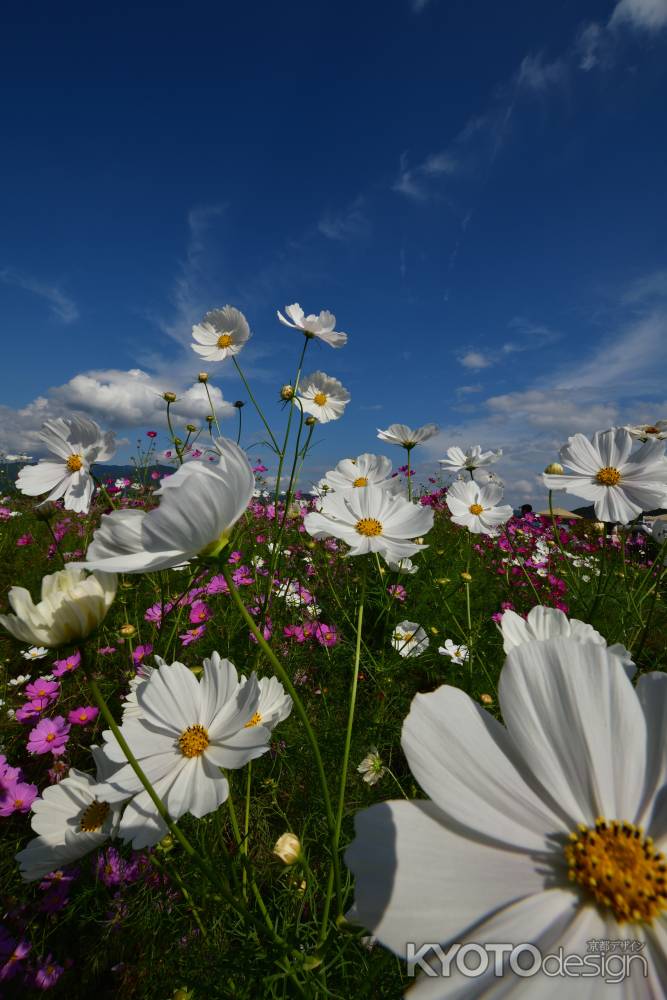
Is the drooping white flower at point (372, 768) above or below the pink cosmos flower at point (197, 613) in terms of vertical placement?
below

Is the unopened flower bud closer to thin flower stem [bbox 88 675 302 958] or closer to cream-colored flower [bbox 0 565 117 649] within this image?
thin flower stem [bbox 88 675 302 958]

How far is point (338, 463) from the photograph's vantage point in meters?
1.73

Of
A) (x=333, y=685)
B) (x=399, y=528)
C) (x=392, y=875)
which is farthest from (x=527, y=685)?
(x=333, y=685)

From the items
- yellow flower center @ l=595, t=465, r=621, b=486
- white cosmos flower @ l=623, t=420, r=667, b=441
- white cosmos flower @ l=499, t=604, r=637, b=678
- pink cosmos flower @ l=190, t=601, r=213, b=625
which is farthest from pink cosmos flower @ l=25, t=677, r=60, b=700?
white cosmos flower @ l=623, t=420, r=667, b=441

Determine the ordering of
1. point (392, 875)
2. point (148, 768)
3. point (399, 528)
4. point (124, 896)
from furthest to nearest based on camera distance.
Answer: point (399, 528)
point (124, 896)
point (148, 768)
point (392, 875)

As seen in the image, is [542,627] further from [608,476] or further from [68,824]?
[68,824]

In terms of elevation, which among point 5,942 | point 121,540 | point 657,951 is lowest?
point 5,942

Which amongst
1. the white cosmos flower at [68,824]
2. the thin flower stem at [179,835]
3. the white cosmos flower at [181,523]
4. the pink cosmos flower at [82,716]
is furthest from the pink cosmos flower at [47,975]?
the white cosmos flower at [181,523]

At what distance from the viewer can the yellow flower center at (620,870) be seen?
0.34 meters

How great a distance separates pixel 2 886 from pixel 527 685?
4.63 feet

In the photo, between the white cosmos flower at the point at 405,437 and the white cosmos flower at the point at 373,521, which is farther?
the white cosmos flower at the point at 405,437

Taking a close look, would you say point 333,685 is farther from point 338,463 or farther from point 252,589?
point 338,463

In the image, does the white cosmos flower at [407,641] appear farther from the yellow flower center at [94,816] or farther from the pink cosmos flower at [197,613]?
the yellow flower center at [94,816]

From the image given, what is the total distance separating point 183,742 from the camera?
2.37 feet
